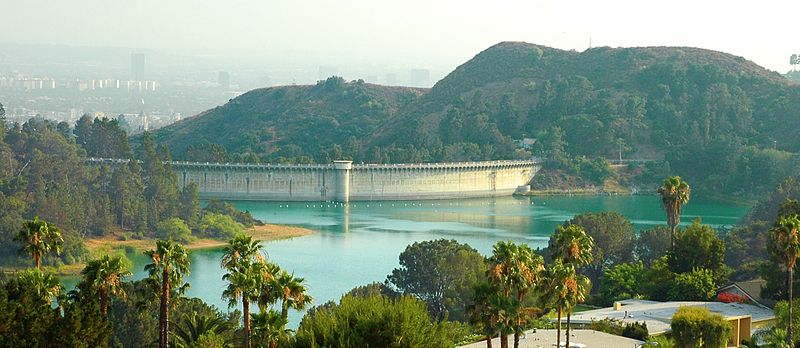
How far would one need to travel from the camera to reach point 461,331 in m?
52.0

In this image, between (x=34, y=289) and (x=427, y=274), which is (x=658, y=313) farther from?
(x=34, y=289)

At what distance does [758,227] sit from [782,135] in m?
92.1

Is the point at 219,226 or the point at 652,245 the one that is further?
the point at 219,226

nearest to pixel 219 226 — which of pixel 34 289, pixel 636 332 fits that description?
pixel 636 332

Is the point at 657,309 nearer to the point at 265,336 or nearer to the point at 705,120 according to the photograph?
the point at 265,336

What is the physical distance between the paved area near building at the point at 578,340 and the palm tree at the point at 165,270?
10317 mm

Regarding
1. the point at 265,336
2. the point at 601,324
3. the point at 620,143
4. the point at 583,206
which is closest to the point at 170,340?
the point at 265,336

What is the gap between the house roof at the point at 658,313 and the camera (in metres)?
54.4

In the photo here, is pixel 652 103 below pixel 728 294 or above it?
above

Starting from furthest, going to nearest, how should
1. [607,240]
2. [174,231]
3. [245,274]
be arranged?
[174,231] → [607,240] → [245,274]

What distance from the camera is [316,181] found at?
15838 centimetres

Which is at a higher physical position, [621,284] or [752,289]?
[752,289]

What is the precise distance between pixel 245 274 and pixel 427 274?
29.6 m

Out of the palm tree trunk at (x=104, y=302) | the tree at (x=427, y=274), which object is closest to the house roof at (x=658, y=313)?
the tree at (x=427, y=274)
